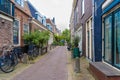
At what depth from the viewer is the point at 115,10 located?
30.2ft

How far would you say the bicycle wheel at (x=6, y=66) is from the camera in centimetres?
1141

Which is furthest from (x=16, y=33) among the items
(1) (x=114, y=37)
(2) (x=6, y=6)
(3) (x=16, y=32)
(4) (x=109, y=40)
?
(1) (x=114, y=37)

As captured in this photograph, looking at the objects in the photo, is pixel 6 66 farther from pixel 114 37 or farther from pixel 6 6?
pixel 114 37

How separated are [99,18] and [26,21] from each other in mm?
10671

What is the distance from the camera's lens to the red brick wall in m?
13.8

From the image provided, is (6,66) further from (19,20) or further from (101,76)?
(19,20)

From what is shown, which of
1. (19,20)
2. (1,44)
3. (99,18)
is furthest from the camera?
(19,20)

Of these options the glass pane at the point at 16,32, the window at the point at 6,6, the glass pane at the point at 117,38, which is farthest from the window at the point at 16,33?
the glass pane at the point at 117,38

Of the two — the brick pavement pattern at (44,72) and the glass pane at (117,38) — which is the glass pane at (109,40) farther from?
the brick pavement pattern at (44,72)

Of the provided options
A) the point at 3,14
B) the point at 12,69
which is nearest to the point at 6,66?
the point at 12,69

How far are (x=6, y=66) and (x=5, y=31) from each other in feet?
11.3

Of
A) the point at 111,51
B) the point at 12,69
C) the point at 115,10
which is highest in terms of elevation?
the point at 115,10

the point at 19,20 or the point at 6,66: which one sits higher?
the point at 19,20

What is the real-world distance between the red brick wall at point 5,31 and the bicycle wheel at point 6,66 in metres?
2.10
